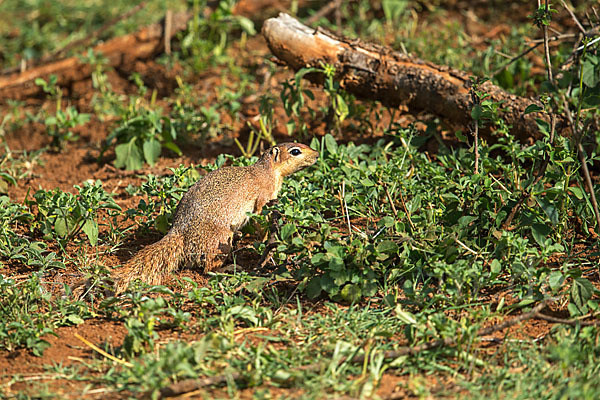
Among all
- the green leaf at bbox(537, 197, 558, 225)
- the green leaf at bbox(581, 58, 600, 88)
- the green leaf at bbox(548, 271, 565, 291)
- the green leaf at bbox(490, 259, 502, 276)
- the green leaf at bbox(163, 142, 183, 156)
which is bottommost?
the green leaf at bbox(163, 142, 183, 156)

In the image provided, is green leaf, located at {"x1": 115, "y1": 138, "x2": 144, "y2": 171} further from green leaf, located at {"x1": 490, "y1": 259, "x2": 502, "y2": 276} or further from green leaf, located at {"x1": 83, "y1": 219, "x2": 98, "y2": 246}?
green leaf, located at {"x1": 490, "y1": 259, "x2": 502, "y2": 276}

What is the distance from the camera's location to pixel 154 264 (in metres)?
4.02

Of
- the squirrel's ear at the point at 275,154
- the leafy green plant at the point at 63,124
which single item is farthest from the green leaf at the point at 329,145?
the leafy green plant at the point at 63,124

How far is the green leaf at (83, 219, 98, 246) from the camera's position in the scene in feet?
14.1

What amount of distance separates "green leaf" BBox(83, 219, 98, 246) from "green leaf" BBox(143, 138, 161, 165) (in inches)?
60.4

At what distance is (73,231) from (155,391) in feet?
6.45

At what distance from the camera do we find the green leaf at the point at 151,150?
19.0 feet

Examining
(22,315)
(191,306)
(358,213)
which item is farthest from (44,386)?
(358,213)

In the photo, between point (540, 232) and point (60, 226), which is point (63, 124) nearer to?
point (60, 226)

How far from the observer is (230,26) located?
25.3 ft

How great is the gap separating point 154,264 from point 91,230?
23.4 inches

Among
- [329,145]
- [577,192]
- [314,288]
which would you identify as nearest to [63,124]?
[329,145]

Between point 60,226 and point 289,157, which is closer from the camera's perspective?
point 60,226

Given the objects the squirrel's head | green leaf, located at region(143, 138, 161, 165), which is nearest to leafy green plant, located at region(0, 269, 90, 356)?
the squirrel's head
